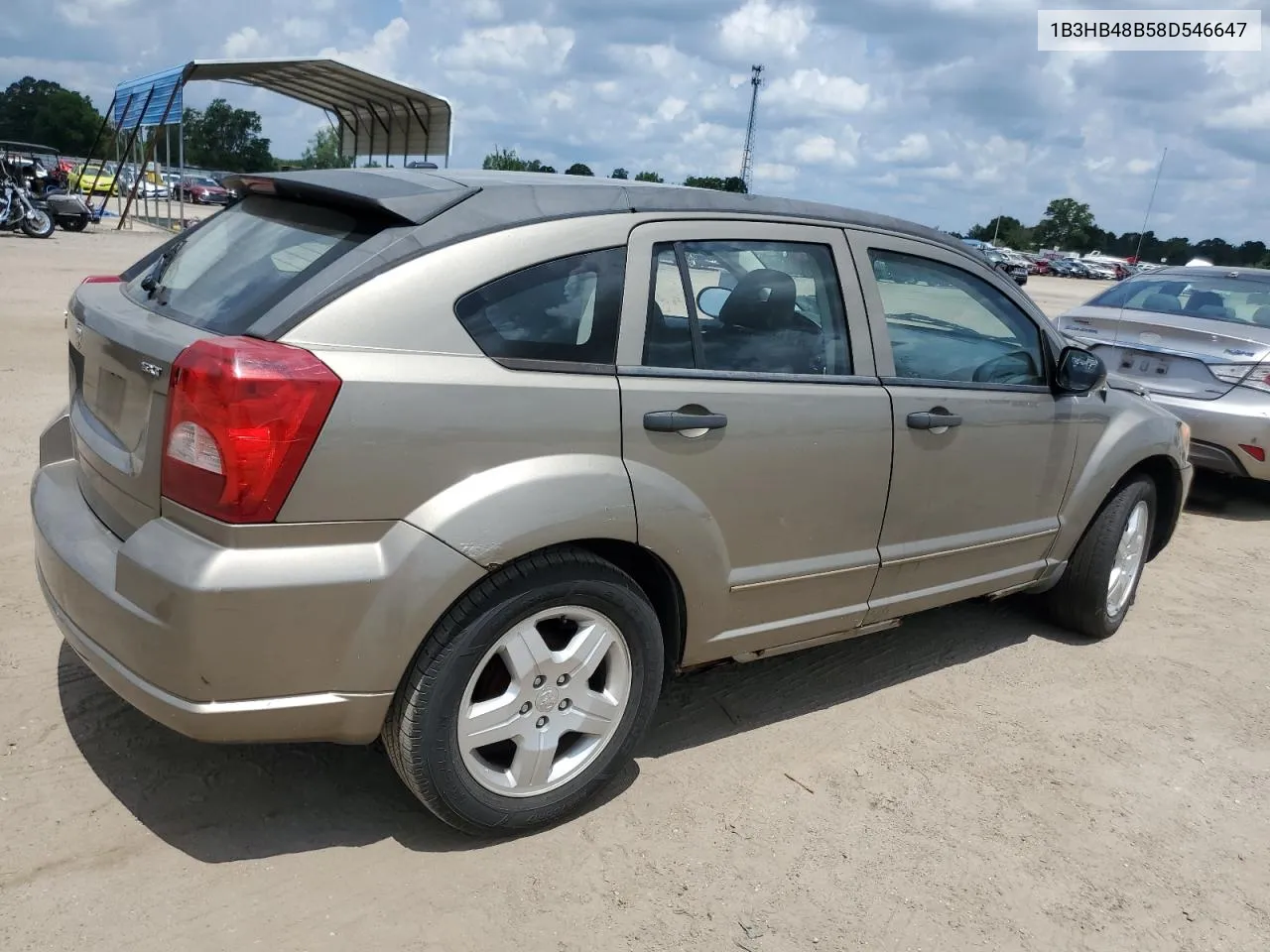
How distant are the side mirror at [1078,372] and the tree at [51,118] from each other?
336 ft

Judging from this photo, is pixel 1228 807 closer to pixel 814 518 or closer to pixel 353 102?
pixel 814 518

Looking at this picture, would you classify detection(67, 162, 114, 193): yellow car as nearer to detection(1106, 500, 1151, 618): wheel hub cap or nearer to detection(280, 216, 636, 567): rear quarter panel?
detection(1106, 500, 1151, 618): wheel hub cap

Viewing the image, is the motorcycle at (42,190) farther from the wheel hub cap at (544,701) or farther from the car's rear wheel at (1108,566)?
the wheel hub cap at (544,701)

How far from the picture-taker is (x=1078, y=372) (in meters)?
4.10

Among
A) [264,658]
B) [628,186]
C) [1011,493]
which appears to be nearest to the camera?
[264,658]

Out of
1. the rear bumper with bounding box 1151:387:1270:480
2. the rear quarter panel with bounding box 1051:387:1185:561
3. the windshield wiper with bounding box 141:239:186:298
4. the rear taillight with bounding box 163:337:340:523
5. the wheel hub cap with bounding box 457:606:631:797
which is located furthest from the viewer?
the rear bumper with bounding box 1151:387:1270:480

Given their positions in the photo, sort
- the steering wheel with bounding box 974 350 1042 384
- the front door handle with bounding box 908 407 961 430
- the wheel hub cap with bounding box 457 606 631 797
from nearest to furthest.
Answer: the wheel hub cap with bounding box 457 606 631 797 → the front door handle with bounding box 908 407 961 430 → the steering wheel with bounding box 974 350 1042 384

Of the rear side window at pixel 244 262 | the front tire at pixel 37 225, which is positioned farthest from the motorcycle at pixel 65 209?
the rear side window at pixel 244 262

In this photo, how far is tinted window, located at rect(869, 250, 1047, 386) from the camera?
3.64m

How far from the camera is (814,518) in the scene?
10.9 feet

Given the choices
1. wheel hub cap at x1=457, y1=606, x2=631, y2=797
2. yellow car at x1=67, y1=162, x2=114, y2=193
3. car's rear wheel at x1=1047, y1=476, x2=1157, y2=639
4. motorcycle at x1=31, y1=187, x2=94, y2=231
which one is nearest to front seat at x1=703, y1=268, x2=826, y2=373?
wheel hub cap at x1=457, y1=606, x2=631, y2=797

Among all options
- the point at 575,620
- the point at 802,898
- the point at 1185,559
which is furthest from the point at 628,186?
the point at 1185,559

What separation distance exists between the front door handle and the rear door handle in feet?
2.84

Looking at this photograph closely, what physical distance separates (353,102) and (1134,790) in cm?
3127
